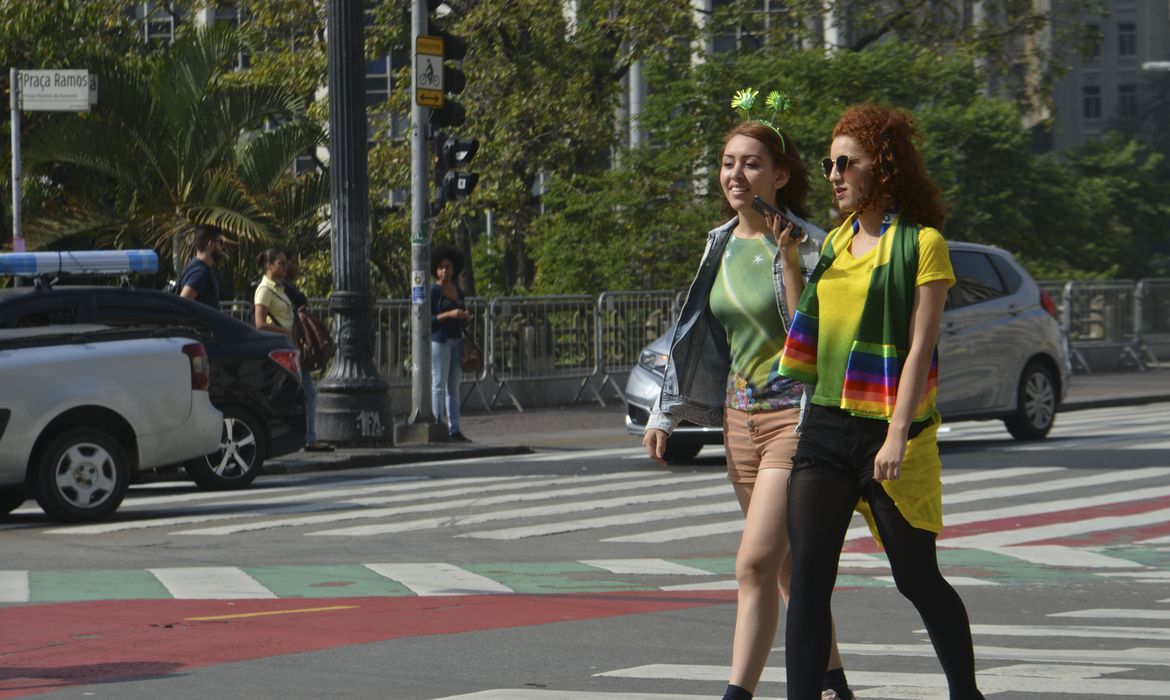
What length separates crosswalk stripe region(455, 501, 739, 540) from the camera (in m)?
11.8

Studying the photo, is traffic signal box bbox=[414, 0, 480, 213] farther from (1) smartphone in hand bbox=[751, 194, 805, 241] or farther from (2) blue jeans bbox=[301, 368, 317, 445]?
(1) smartphone in hand bbox=[751, 194, 805, 241]

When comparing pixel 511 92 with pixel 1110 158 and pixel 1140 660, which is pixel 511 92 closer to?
pixel 1140 660

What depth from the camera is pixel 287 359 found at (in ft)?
50.8

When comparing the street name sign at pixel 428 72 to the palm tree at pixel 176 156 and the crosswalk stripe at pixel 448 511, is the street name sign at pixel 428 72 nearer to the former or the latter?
the crosswalk stripe at pixel 448 511

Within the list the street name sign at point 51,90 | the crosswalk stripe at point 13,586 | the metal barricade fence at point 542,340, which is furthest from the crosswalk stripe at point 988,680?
the metal barricade fence at point 542,340

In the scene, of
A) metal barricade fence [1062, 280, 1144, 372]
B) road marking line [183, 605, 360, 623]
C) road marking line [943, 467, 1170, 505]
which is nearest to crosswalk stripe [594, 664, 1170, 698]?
road marking line [183, 605, 360, 623]

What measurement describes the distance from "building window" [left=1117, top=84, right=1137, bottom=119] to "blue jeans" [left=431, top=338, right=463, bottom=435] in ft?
284

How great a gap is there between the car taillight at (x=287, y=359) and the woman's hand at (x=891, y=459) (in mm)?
10689

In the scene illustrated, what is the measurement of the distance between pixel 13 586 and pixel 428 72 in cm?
1035

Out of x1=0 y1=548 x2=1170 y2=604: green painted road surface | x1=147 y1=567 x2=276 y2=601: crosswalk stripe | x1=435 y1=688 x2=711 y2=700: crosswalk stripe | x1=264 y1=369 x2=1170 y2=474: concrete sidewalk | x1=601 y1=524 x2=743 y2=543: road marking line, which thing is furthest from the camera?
x1=264 y1=369 x2=1170 y2=474: concrete sidewalk

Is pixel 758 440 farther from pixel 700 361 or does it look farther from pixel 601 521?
pixel 601 521

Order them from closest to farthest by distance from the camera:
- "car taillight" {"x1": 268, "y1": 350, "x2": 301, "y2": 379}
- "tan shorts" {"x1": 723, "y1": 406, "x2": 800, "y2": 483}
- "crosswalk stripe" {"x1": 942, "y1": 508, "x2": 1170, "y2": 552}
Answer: "tan shorts" {"x1": 723, "y1": 406, "x2": 800, "y2": 483}, "crosswalk stripe" {"x1": 942, "y1": 508, "x2": 1170, "y2": 552}, "car taillight" {"x1": 268, "y1": 350, "x2": 301, "y2": 379}

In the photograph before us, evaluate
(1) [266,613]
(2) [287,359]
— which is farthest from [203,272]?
(1) [266,613]

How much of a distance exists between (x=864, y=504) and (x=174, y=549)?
21.5 feet
